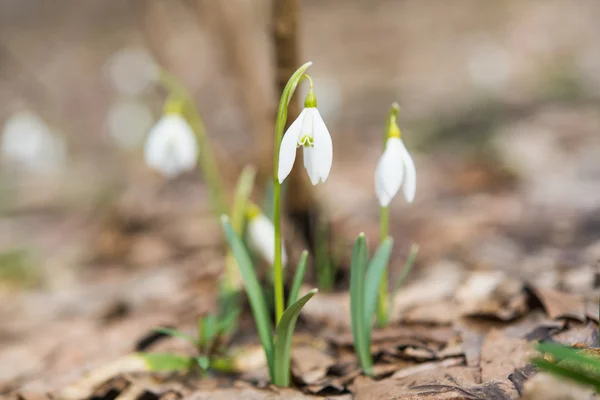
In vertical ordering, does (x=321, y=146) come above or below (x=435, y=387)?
above

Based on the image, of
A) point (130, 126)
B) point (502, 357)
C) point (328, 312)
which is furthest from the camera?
point (130, 126)

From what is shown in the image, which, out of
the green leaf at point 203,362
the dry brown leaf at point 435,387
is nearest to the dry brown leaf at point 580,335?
the dry brown leaf at point 435,387

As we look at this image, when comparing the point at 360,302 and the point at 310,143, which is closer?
the point at 310,143

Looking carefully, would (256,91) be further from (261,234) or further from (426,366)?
(426,366)

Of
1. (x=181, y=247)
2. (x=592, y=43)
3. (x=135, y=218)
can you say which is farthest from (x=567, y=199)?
(x=592, y=43)

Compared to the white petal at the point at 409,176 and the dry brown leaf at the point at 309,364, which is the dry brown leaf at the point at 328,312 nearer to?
the dry brown leaf at the point at 309,364

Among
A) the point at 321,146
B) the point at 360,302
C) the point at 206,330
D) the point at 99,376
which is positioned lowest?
the point at 99,376

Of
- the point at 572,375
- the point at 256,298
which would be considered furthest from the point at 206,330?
the point at 572,375

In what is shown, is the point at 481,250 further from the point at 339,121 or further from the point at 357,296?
the point at 339,121
